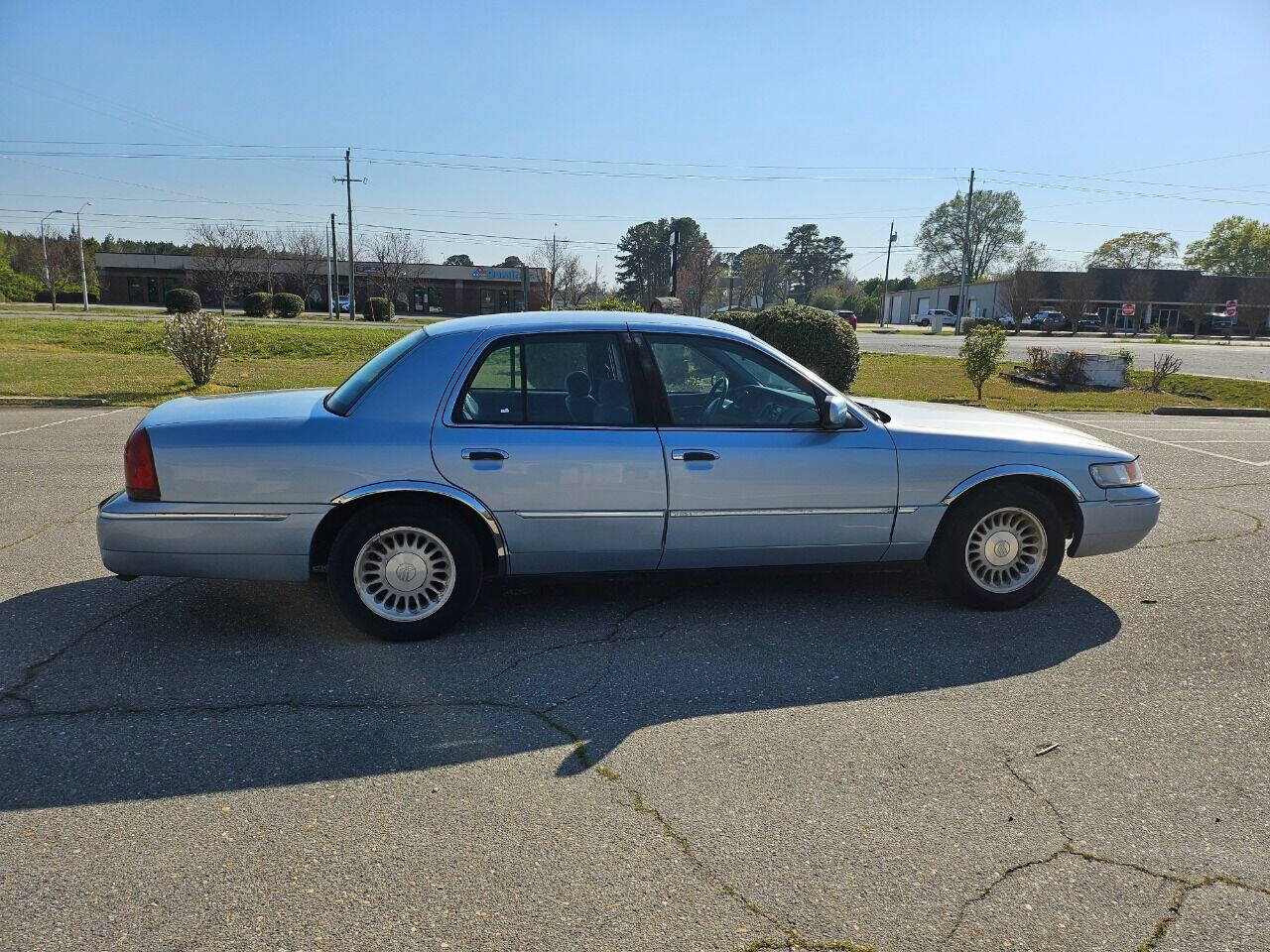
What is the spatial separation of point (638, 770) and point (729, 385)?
2.18 m

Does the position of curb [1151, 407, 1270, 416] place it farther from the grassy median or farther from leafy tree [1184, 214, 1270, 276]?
leafy tree [1184, 214, 1270, 276]

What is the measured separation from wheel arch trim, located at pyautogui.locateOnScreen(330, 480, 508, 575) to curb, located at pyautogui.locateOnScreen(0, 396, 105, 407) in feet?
39.8

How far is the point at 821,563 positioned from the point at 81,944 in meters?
3.53

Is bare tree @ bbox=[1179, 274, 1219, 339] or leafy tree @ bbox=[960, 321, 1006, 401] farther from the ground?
bare tree @ bbox=[1179, 274, 1219, 339]

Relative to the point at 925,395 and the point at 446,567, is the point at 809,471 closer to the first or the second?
the point at 446,567

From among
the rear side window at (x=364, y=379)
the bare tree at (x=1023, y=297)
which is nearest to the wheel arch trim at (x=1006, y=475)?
the rear side window at (x=364, y=379)

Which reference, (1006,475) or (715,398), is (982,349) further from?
(715,398)

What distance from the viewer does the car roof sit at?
15.2 ft

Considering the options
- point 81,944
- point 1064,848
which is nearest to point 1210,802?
point 1064,848

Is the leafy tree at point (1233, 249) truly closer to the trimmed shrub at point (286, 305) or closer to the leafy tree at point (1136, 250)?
the leafy tree at point (1136, 250)

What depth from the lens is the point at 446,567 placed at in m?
4.39

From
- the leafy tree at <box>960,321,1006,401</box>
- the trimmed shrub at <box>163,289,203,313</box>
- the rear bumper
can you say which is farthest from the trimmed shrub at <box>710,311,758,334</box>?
the trimmed shrub at <box>163,289,203,313</box>

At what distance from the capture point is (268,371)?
19.2 m

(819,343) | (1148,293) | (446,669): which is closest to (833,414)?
(446,669)
